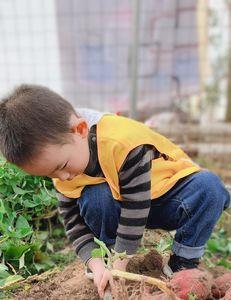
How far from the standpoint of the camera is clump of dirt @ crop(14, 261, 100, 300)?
224 centimetres

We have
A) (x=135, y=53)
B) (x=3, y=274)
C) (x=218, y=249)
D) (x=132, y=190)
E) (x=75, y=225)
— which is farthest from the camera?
(x=135, y=53)

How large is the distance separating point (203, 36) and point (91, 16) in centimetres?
127

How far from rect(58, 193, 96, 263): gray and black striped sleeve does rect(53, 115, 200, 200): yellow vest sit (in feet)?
0.27

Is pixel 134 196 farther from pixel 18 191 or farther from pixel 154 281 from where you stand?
pixel 18 191

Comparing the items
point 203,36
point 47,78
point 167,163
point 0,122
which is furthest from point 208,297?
point 203,36

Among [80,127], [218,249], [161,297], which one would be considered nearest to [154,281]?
[161,297]

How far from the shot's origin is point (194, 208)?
7.70 ft

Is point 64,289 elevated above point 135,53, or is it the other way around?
point 135,53

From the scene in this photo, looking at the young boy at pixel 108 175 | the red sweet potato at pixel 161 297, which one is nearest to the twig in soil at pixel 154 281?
the red sweet potato at pixel 161 297

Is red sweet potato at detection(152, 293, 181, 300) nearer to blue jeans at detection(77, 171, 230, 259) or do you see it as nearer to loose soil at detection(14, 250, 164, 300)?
loose soil at detection(14, 250, 164, 300)

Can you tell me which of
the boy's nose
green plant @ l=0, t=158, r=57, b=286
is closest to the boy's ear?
the boy's nose

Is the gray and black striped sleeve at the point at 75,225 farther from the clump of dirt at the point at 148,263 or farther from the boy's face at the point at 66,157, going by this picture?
the boy's face at the point at 66,157

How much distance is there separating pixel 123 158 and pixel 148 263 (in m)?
0.49

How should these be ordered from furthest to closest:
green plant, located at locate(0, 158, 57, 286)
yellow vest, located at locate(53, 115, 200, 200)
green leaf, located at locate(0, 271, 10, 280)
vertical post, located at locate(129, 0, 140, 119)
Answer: vertical post, located at locate(129, 0, 140, 119) < green plant, located at locate(0, 158, 57, 286) < green leaf, located at locate(0, 271, 10, 280) < yellow vest, located at locate(53, 115, 200, 200)
